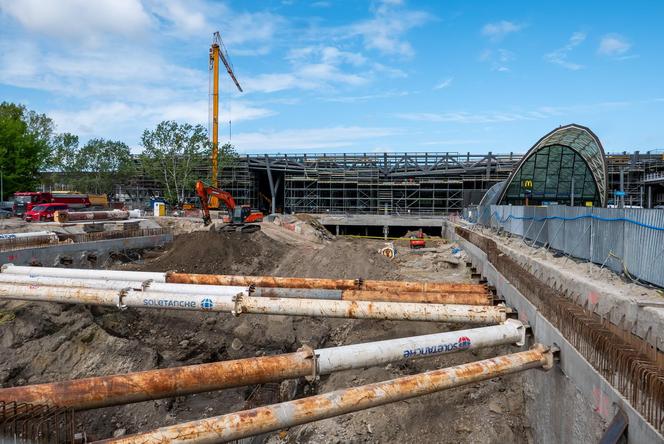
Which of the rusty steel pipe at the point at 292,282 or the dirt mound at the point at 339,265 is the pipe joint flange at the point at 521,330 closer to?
the rusty steel pipe at the point at 292,282

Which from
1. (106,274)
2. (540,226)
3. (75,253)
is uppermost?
(540,226)

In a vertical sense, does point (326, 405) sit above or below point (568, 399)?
above

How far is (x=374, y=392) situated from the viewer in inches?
233

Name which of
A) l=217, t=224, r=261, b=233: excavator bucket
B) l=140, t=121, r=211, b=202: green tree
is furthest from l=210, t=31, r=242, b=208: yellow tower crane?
l=217, t=224, r=261, b=233: excavator bucket

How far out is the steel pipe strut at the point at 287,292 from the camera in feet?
33.6

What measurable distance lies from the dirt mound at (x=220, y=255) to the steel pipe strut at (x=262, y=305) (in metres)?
9.57

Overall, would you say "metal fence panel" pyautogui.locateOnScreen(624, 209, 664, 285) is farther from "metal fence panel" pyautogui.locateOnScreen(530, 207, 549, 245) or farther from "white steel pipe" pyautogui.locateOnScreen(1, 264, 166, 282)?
"white steel pipe" pyautogui.locateOnScreen(1, 264, 166, 282)

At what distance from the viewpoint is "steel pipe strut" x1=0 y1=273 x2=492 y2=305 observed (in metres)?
10.2

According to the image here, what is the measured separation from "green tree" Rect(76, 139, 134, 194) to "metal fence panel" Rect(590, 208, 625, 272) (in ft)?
215

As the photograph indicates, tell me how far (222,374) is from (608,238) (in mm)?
7180

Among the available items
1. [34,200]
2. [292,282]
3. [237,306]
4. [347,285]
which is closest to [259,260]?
[292,282]

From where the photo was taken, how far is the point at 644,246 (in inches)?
281

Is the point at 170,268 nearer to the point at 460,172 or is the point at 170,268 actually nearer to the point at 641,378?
the point at 641,378

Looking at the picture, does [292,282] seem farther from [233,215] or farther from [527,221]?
[233,215]
